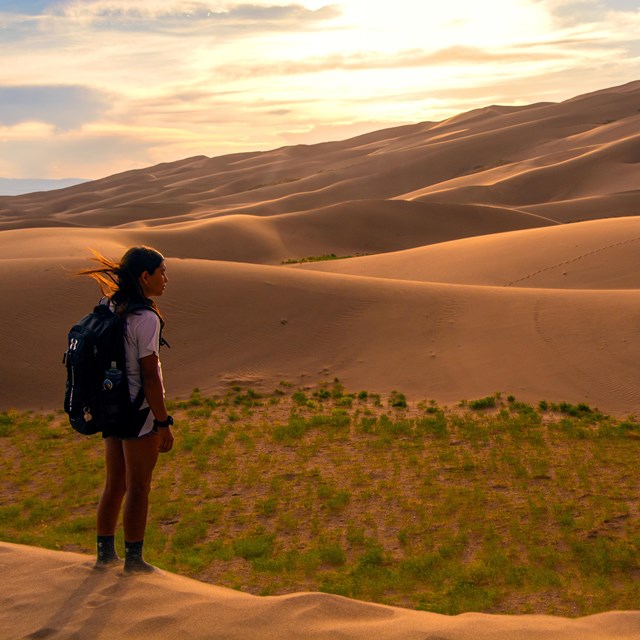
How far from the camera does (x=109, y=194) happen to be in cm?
11062

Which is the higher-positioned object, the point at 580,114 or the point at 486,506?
the point at 580,114

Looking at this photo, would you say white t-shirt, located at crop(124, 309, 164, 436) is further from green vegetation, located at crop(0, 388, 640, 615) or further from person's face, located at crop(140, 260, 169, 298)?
green vegetation, located at crop(0, 388, 640, 615)

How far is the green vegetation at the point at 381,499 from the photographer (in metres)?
5.71

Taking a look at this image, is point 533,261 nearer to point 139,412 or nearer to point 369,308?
point 369,308

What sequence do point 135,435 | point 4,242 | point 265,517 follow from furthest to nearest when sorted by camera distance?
1. point 4,242
2. point 265,517
3. point 135,435

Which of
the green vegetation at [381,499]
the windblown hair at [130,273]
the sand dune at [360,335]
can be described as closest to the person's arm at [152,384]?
the windblown hair at [130,273]

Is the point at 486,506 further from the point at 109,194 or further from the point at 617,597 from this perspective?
the point at 109,194

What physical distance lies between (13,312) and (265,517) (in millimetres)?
8759

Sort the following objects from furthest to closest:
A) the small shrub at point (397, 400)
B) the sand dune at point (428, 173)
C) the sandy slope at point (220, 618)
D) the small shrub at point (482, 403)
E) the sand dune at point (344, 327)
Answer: the sand dune at point (428, 173) < the small shrub at point (397, 400) < the small shrub at point (482, 403) < the sand dune at point (344, 327) < the sandy slope at point (220, 618)

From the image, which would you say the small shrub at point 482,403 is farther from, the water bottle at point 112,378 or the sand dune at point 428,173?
the sand dune at point 428,173

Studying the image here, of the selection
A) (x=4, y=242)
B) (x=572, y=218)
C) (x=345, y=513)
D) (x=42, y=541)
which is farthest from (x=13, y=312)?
(x=572, y=218)

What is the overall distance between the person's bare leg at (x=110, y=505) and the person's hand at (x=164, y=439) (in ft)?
0.99

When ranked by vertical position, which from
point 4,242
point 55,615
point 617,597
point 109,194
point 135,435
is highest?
point 109,194

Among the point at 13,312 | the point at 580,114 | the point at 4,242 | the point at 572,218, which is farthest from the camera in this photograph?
the point at 580,114
